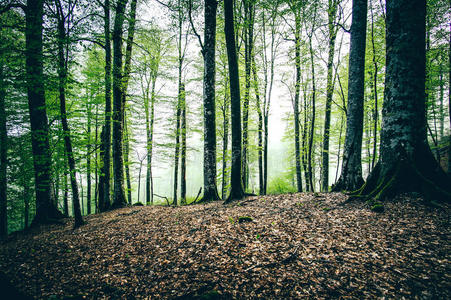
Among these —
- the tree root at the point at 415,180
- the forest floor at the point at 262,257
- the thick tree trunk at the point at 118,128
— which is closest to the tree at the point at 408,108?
the tree root at the point at 415,180

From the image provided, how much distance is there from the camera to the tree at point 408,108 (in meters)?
3.72

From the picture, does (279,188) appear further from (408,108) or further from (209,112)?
(408,108)

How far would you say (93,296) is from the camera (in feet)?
9.23

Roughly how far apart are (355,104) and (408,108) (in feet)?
6.53

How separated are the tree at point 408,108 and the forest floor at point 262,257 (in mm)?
515

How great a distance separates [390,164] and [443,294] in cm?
292

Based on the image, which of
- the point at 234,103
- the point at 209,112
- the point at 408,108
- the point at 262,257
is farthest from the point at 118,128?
the point at 408,108

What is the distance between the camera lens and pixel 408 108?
3.77m

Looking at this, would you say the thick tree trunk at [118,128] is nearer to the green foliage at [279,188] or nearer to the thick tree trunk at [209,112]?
the thick tree trunk at [209,112]

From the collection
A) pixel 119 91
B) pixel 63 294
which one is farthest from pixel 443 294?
pixel 119 91

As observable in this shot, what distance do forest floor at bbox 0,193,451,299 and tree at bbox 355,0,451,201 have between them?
515 millimetres

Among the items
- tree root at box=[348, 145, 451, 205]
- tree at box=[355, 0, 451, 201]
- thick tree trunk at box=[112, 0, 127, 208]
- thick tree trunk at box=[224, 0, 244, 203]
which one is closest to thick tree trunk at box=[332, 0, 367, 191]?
tree root at box=[348, 145, 451, 205]

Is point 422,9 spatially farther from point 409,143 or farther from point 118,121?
point 118,121

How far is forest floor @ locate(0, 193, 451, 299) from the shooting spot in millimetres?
2270
